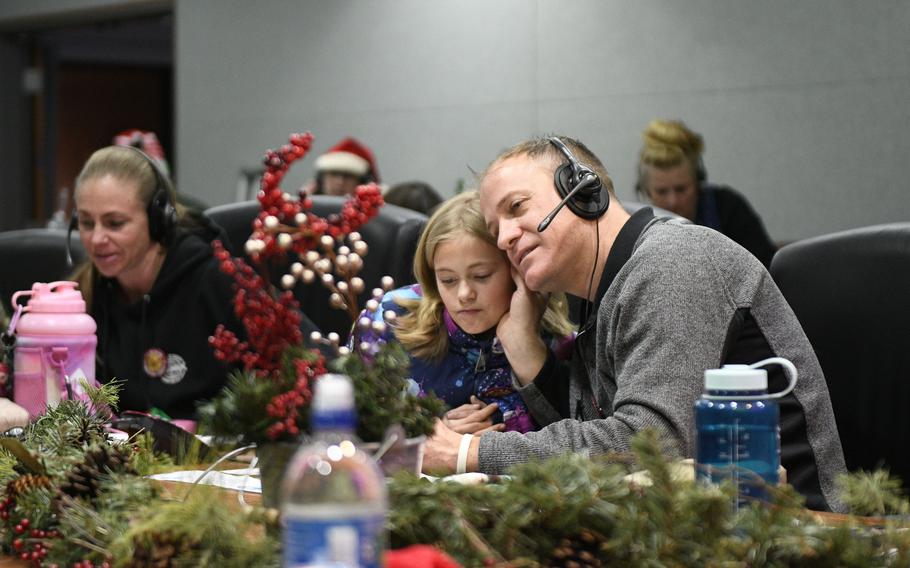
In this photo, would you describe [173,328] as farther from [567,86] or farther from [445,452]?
[567,86]

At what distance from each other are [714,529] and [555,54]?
4589 millimetres

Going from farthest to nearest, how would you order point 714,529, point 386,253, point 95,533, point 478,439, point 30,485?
point 386,253
point 478,439
point 30,485
point 95,533
point 714,529

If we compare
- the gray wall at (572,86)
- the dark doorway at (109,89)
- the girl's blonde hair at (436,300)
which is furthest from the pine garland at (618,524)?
the dark doorway at (109,89)

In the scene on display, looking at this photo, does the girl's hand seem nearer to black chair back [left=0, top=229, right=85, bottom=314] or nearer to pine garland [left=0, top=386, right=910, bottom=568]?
pine garland [left=0, top=386, right=910, bottom=568]

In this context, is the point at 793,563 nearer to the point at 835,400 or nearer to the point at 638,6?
the point at 835,400

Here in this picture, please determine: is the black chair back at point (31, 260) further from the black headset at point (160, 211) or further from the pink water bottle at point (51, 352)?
the pink water bottle at point (51, 352)

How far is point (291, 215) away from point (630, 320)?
68 cm

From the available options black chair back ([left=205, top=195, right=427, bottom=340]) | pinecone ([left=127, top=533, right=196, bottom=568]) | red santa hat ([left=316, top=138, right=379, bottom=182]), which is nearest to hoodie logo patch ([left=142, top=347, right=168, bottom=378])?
black chair back ([left=205, top=195, right=427, bottom=340])

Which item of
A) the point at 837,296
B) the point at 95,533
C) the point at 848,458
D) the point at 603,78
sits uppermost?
the point at 603,78

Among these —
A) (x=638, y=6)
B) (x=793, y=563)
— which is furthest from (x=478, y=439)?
(x=638, y=6)

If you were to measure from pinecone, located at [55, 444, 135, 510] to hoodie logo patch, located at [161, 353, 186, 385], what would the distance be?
1284mm

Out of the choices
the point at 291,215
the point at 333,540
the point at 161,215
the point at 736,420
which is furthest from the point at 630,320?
the point at 161,215

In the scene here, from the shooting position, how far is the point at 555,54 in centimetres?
523

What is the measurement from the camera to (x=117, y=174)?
2.47m
